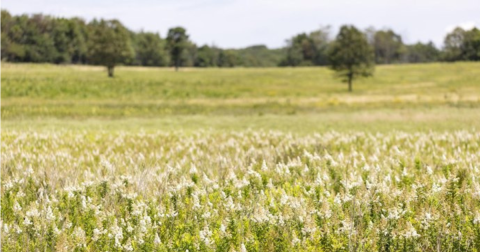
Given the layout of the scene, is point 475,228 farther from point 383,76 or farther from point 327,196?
point 383,76

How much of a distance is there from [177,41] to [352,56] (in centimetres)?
7911

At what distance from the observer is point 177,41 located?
146 m

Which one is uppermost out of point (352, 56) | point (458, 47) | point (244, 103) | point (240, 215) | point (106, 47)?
point (458, 47)

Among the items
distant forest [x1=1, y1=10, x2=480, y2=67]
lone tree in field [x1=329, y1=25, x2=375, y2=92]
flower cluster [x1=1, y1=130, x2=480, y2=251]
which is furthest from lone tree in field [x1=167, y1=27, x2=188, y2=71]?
flower cluster [x1=1, y1=130, x2=480, y2=251]

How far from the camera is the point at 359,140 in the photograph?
1638cm

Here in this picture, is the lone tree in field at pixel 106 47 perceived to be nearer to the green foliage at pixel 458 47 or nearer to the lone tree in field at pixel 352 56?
the lone tree in field at pixel 352 56

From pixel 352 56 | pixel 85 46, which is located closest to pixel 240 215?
pixel 352 56

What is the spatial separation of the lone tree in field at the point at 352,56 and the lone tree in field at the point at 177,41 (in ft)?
234

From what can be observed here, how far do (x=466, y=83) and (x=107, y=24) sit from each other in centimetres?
7019

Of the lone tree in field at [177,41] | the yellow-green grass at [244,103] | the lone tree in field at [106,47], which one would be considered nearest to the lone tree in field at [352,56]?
the yellow-green grass at [244,103]

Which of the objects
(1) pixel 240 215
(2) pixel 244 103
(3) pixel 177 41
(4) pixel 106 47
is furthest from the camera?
(3) pixel 177 41

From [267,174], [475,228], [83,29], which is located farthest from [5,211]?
[83,29]

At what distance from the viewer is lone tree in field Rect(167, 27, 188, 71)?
471 feet

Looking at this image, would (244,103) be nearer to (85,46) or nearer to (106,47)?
(106,47)
